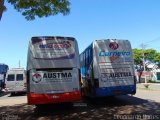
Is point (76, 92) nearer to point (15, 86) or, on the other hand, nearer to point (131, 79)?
point (131, 79)

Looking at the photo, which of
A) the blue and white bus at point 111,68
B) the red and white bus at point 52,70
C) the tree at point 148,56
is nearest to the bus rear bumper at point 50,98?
the red and white bus at point 52,70

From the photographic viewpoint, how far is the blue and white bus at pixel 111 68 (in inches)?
641

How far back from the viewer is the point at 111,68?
16.5m

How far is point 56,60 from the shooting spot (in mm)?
14492

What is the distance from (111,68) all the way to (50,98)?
13.0 feet

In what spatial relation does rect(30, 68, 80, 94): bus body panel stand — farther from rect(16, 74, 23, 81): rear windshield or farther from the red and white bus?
rect(16, 74, 23, 81): rear windshield

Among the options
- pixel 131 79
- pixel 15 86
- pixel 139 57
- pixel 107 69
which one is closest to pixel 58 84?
pixel 107 69

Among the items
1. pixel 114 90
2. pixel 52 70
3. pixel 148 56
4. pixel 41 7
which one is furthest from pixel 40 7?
pixel 148 56

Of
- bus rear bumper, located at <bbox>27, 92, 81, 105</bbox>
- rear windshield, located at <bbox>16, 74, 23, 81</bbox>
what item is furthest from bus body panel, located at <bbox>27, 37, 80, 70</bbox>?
rear windshield, located at <bbox>16, 74, 23, 81</bbox>

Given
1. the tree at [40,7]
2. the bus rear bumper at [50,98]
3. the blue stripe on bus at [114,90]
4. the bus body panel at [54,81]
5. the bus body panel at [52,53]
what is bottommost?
the bus rear bumper at [50,98]

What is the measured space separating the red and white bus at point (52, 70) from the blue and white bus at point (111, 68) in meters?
1.85

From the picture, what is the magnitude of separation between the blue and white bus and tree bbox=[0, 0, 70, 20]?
2.84 m

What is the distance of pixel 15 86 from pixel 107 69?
15.0 m

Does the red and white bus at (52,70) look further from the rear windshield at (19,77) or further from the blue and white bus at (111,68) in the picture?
the rear windshield at (19,77)
